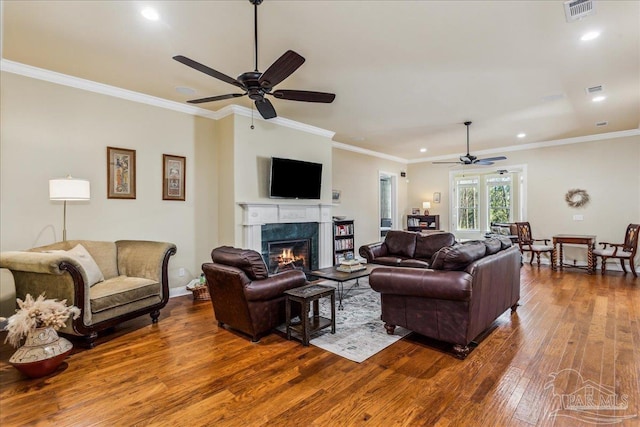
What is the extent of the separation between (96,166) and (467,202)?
861 centimetres

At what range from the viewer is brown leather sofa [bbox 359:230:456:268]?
552 centimetres

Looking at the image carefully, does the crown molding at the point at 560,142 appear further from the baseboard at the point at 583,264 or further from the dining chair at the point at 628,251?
the baseboard at the point at 583,264

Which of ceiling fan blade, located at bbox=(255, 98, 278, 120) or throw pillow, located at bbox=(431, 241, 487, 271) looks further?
ceiling fan blade, located at bbox=(255, 98, 278, 120)

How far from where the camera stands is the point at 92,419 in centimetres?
193

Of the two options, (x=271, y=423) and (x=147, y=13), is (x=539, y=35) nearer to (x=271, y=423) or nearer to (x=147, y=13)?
(x=147, y=13)

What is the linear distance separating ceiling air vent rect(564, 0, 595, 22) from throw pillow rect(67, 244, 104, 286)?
4.97 metres

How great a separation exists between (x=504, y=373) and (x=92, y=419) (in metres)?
2.86

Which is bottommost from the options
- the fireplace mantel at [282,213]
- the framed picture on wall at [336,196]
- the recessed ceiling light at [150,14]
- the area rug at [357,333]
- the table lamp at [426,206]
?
the area rug at [357,333]

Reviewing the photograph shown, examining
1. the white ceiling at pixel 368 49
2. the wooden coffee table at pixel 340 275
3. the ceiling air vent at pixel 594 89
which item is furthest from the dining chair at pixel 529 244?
the wooden coffee table at pixel 340 275

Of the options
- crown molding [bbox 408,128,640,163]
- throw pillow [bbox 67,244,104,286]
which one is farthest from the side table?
crown molding [bbox 408,128,640,163]

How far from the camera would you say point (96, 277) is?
3396mm

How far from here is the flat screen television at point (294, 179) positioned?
16.9 feet

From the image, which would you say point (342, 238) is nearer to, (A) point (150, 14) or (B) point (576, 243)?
(B) point (576, 243)

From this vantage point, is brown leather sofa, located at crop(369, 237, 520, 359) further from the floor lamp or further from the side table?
the floor lamp
